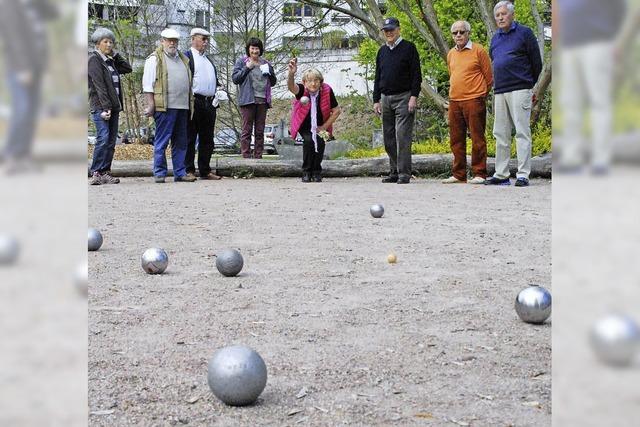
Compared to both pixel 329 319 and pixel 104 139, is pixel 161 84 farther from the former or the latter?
pixel 329 319

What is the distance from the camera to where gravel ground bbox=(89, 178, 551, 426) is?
9.25ft

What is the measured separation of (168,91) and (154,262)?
7053 mm

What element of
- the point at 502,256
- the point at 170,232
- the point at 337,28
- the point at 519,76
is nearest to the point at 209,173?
the point at 519,76

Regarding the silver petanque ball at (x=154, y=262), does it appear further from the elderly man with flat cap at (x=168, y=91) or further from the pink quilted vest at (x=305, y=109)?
the pink quilted vest at (x=305, y=109)

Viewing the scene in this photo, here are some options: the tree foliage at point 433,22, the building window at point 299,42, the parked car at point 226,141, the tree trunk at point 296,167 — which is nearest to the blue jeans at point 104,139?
the tree trunk at point 296,167

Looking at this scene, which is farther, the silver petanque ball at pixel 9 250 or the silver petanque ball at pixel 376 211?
the silver petanque ball at pixel 376 211

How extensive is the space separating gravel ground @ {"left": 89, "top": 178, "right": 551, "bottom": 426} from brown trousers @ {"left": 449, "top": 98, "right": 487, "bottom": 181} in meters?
3.23

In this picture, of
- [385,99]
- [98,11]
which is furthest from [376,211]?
[98,11]

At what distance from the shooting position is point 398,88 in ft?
39.1

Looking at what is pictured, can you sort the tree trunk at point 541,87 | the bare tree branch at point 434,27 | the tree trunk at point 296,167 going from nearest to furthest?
the tree trunk at point 296,167 → the tree trunk at point 541,87 → the bare tree branch at point 434,27

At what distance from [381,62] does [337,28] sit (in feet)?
64.7

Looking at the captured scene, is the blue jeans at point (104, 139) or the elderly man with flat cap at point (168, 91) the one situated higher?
the elderly man with flat cap at point (168, 91)

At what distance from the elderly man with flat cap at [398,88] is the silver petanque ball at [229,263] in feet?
23.3

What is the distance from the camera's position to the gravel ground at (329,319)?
282 centimetres
